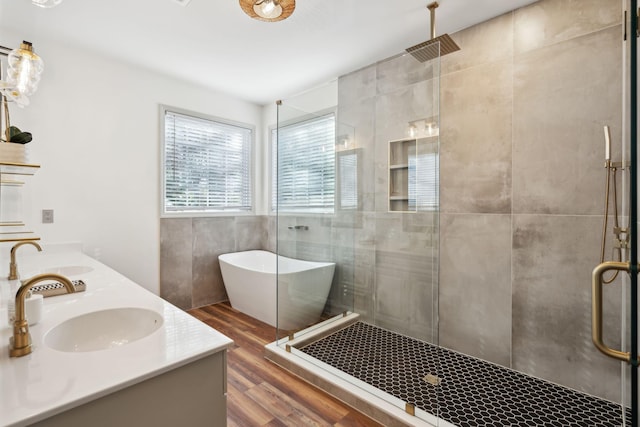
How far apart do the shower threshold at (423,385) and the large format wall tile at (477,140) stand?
117cm

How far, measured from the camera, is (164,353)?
93 centimetres

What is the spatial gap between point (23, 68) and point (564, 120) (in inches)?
119

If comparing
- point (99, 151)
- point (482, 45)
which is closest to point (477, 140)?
point (482, 45)

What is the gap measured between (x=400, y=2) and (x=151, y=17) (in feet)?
5.93

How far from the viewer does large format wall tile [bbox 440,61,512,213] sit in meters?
2.17

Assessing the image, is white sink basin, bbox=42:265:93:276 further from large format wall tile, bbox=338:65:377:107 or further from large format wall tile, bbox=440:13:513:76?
large format wall tile, bbox=440:13:513:76

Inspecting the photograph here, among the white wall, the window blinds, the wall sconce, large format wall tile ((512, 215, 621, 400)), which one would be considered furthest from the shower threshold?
the white wall

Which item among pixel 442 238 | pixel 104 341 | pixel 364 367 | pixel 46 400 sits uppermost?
pixel 442 238

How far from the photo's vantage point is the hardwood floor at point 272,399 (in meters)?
1.73

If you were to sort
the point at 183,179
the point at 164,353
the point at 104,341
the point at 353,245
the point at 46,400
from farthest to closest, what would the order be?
1. the point at 183,179
2. the point at 353,245
3. the point at 104,341
4. the point at 164,353
5. the point at 46,400

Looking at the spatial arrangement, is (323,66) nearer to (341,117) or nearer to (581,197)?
(341,117)

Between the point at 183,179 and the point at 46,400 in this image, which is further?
the point at 183,179

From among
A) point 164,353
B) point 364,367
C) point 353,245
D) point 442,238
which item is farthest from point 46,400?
point 442,238

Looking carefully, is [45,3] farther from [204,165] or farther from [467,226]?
[204,165]
